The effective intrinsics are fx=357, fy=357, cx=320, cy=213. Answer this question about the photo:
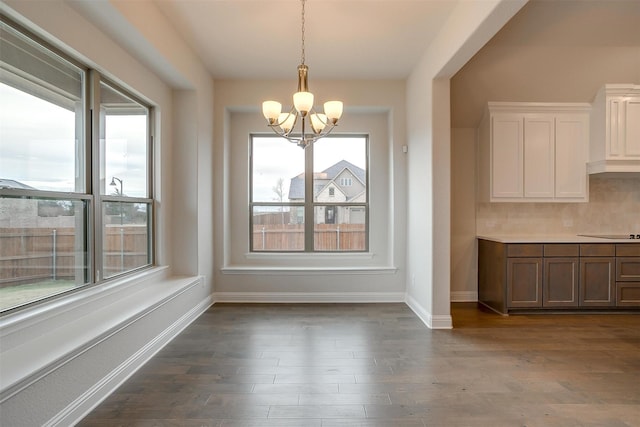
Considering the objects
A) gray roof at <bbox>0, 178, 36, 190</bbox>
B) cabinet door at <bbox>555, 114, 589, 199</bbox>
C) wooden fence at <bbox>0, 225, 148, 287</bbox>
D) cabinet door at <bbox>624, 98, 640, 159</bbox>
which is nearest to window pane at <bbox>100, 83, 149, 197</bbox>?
wooden fence at <bbox>0, 225, 148, 287</bbox>

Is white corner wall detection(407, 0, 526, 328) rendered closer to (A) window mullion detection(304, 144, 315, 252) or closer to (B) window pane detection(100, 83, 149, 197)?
(A) window mullion detection(304, 144, 315, 252)

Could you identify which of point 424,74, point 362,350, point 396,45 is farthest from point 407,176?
point 362,350

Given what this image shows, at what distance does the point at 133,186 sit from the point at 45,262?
4.14 feet

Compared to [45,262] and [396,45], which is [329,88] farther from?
[45,262]

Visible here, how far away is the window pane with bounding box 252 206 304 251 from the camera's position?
16.7 feet

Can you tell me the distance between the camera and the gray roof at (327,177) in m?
5.08

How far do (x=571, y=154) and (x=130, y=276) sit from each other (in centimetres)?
518

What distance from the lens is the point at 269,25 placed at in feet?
10.9

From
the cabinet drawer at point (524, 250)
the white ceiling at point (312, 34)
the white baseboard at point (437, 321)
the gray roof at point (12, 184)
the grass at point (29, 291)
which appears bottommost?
the white baseboard at point (437, 321)

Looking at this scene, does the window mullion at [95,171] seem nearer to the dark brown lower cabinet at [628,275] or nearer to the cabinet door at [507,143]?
the cabinet door at [507,143]

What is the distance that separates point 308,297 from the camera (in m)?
4.71

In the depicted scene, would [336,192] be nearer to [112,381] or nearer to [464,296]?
[464,296]

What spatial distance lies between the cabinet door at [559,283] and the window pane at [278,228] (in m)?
3.05

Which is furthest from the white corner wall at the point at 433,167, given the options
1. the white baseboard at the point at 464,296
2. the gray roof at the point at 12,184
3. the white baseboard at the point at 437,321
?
the gray roof at the point at 12,184
